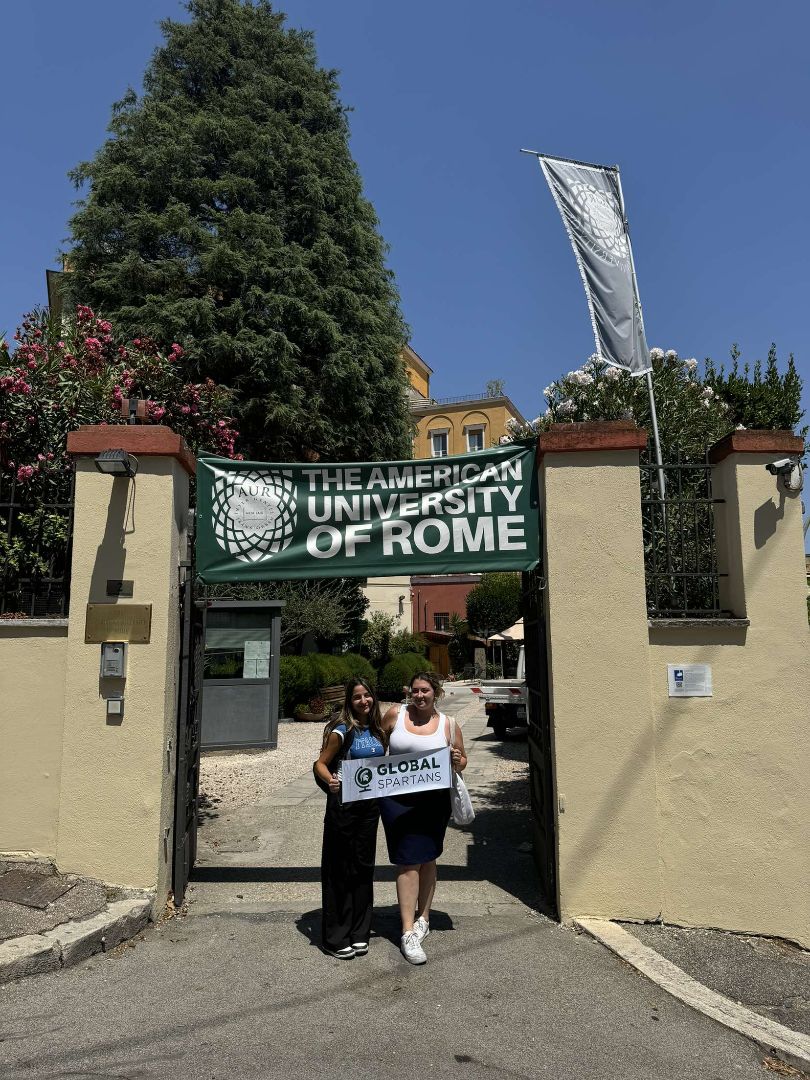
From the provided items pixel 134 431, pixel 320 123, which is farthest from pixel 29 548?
pixel 320 123

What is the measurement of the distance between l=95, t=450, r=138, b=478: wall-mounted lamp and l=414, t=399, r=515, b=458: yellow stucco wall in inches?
1897

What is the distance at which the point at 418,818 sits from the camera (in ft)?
15.6

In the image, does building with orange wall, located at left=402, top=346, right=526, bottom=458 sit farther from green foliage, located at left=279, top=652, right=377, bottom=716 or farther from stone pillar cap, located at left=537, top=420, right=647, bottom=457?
stone pillar cap, located at left=537, top=420, right=647, bottom=457

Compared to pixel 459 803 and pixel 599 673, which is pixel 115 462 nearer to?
pixel 459 803

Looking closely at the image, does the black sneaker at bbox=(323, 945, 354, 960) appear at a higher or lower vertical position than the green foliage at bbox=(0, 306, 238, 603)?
lower

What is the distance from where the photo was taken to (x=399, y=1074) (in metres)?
3.29

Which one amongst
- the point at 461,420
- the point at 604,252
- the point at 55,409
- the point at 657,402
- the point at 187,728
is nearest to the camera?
the point at 187,728

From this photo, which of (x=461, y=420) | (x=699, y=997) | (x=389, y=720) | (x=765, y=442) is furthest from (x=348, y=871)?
(x=461, y=420)

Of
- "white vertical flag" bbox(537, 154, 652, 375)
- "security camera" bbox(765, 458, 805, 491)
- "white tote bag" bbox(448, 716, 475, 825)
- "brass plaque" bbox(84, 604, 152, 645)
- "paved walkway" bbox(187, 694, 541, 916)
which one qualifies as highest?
"white vertical flag" bbox(537, 154, 652, 375)

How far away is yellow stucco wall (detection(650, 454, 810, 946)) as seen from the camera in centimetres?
518

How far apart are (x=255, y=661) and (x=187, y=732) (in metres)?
7.49

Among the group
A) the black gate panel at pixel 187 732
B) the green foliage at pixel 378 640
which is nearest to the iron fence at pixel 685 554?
the black gate panel at pixel 187 732

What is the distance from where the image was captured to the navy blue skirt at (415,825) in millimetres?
4699

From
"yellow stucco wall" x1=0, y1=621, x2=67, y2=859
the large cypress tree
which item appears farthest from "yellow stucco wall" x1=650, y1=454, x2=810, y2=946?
the large cypress tree
